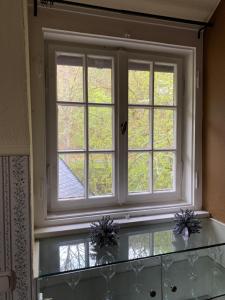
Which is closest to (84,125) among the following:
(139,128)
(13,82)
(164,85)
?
(139,128)

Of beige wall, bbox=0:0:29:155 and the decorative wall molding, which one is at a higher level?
beige wall, bbox=0:0:29:155

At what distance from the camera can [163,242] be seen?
1435 mm

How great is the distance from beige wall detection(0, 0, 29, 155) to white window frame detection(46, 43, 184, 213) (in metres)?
0.60

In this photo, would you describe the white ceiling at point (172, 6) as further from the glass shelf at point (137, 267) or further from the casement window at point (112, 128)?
the glass shelf at point (137, 267)

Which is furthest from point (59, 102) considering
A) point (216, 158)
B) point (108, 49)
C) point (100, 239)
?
point (216, 158)

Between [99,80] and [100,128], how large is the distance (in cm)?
29

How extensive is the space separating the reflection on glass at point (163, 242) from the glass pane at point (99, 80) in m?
0.86

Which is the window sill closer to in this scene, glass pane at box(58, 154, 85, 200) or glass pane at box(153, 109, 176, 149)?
glass pane at box(58, 154, 85, 200)

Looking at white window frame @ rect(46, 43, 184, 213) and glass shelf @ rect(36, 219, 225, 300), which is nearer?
glass shelf @ rect(36, 219, 225, 300)

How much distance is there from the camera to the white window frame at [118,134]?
152 centimetres

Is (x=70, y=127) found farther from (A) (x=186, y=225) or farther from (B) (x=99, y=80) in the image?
(A) (x=186, y=225)

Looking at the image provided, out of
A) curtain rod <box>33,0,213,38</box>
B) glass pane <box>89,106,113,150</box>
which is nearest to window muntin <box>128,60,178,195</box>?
glass pane <box>89,106,113,150</box>

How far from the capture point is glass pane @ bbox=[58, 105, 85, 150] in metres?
1.56

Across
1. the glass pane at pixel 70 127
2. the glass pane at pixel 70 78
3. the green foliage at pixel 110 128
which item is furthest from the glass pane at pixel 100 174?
the glass pane at pixel 70 78
